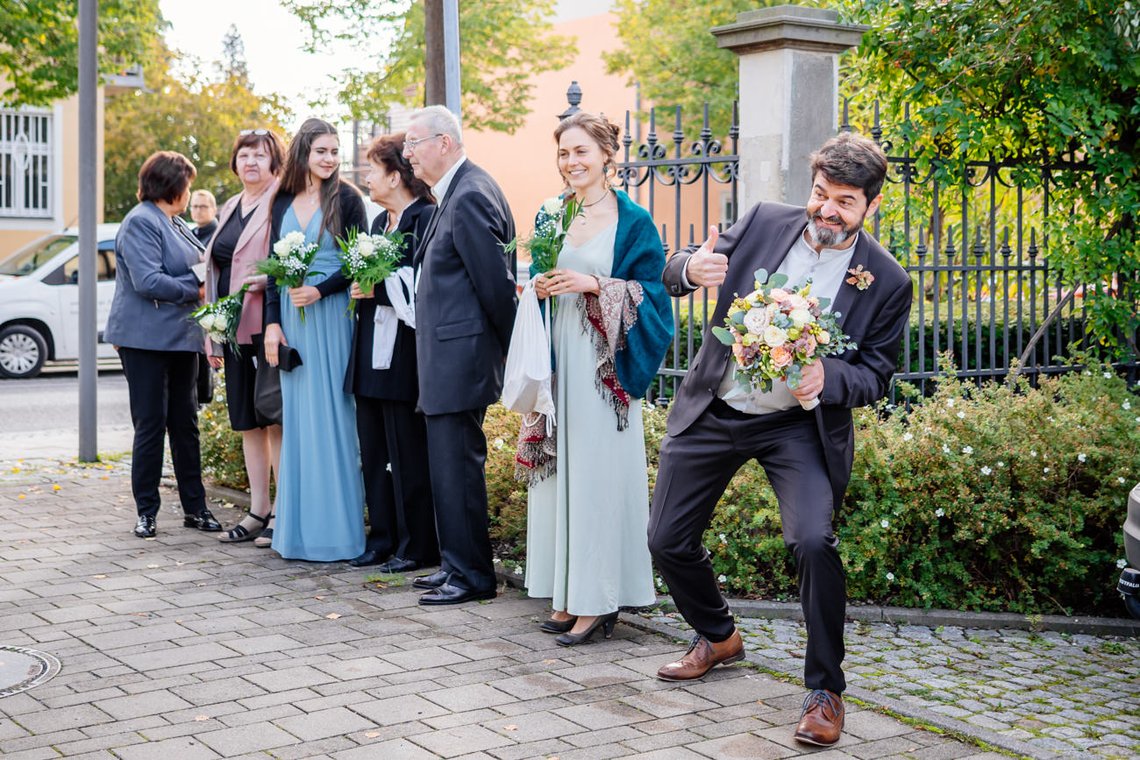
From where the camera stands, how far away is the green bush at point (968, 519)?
6430 mm

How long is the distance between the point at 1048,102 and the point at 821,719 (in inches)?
226

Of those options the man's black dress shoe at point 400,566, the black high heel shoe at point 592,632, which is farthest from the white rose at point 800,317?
the man's black dress shoe at point 400,566

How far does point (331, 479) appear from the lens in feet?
24.3

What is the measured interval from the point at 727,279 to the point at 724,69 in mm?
22329

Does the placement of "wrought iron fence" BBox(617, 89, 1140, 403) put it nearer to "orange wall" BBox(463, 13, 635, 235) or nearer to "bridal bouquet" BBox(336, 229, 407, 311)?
"bridal bouquet" BBox(336, 229, 407, 311)

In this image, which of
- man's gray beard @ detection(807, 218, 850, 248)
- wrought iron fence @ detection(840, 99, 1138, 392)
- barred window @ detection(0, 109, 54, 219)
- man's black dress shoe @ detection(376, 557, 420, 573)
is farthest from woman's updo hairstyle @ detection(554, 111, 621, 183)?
barred window @ detection(0, 109, 54, 219)

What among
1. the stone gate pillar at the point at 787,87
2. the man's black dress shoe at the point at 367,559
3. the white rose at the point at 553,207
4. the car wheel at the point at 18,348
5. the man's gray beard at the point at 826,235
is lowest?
the man's black dress shoe at the point at 367,559

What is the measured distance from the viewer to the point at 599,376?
19.2ft

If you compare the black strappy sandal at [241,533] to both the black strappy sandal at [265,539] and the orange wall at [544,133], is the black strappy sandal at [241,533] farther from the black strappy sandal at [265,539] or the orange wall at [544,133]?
the orange wall at [544,133]

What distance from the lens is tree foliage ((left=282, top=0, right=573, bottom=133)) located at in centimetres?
1989

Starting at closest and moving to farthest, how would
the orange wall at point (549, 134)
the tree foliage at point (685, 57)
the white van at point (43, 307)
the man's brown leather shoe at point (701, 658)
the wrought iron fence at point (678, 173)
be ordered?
the man's brown leather shoe at point (701, 658)
the wrought iron fence at point (678, 173)
the white van at point (43, 307)
the tree foliage at point (685, 57)
the orange wall at point (549, 134)

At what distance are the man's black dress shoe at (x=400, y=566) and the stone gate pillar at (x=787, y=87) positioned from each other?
9.83ft

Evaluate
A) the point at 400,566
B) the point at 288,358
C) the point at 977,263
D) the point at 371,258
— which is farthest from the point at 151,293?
the point at 977,263

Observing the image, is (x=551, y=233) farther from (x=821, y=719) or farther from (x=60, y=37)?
(x=60, y=37)
